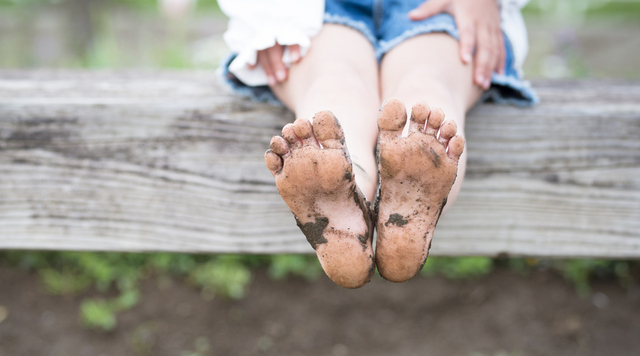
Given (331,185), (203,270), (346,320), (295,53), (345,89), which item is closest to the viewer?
(331,185)

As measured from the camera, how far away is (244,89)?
42.2 inches

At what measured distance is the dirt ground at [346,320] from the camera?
5.61 feet

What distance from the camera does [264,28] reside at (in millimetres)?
1021

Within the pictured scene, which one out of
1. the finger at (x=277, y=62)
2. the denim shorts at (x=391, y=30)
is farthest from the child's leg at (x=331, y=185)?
the denim shorts at (x=391, y=30)

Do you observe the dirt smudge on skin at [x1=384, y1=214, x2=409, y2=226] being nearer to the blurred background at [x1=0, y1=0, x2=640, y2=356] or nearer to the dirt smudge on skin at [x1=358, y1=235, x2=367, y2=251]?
the dirt smudge on skin at [x1=358, y1=235, x2=367, y2=251]

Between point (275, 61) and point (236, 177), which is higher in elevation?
point (275, 61)

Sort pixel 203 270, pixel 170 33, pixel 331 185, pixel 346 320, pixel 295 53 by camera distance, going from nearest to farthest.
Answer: pixel 331 185
pixel 295 53
pixel 346 320
pixel 203 270
pixel 170 33

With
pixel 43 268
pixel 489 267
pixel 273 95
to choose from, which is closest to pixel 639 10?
pixel 489 267

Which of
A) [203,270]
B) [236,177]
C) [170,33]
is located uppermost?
[236,177]

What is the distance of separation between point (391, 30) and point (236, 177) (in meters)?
0.50

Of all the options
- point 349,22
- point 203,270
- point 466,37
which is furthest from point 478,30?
point 203,270

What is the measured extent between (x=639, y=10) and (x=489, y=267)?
14.6 ft

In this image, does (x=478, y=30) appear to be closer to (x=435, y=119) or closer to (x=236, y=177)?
(x=435, y=119)

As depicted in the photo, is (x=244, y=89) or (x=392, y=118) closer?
(x=392, y=118)
